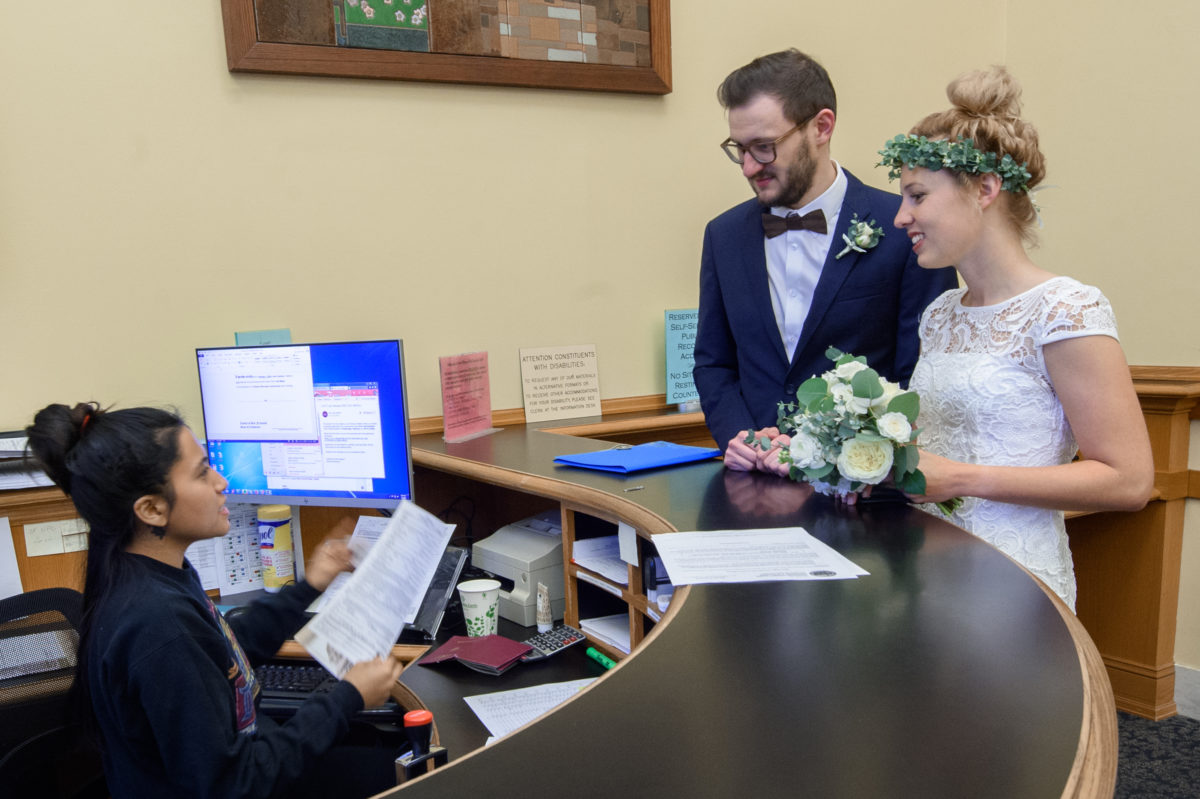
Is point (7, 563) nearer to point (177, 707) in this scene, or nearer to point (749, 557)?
point (177, 707)

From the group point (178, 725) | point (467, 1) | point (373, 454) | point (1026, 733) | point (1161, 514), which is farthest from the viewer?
point (1161, 514)

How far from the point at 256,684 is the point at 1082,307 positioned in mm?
1553

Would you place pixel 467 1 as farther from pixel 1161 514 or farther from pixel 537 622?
pixel 1161 514

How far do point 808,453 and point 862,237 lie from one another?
0.79 m

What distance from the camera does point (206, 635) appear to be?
3.89 ft

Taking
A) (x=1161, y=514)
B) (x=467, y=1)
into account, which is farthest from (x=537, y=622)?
A: (x=1161, y=514)

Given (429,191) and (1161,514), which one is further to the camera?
(1161,514)

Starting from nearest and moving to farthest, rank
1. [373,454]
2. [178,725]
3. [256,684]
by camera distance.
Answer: [178,725] < [256,684] < [373,454]

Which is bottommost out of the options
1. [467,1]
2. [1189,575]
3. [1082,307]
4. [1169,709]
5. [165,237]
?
[1169,709]

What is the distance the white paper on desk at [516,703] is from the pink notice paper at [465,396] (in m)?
1.07

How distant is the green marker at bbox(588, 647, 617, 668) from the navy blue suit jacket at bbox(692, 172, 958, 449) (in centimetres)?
65

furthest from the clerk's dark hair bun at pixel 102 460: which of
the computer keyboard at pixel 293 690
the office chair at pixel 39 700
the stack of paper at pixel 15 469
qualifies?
the stack of paper at pixel 15 469

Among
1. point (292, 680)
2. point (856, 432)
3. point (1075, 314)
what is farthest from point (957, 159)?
point (292, 680)

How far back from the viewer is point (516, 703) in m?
1.55
